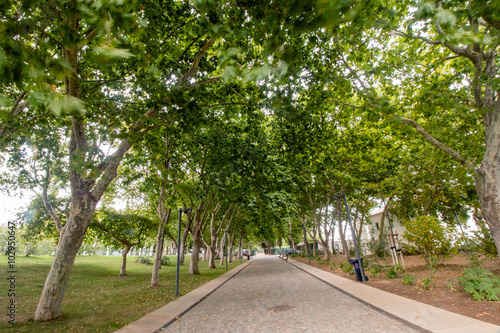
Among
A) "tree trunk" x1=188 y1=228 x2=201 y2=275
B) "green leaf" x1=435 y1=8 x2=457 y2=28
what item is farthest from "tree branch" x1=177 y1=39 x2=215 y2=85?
"tree trunk" x1=188 y1=228 x2=201 y2=275

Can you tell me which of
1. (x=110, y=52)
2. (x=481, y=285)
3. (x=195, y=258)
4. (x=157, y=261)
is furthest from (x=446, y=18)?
(x=195, y=258)

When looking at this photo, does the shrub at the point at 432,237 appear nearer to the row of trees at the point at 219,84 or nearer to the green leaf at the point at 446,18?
the row of trees at the point at 219,84

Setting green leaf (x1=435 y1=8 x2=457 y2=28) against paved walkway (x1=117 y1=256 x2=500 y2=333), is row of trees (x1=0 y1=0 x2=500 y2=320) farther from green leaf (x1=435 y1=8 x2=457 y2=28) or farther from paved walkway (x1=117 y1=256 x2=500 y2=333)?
paved walkway (x1=117 y1=256 x2=500 y2=333)

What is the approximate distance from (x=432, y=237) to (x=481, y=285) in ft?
17.5

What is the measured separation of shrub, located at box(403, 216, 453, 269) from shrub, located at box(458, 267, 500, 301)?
434 cm

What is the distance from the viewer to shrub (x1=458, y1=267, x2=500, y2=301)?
18.8ft

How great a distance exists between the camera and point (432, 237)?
1066 centimetres

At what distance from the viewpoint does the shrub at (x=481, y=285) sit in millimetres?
5725

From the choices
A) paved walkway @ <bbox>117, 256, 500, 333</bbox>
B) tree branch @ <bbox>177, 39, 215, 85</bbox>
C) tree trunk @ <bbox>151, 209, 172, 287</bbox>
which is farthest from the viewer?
tree trunk @ <bbox>151, 209, 172, 287</bbox>

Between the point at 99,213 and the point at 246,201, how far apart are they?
37.8ft

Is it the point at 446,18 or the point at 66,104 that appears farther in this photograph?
the point at 446,18

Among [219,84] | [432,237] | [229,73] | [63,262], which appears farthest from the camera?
[432,237]

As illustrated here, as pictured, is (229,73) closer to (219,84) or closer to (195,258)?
(219,84)

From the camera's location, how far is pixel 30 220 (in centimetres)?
1437
